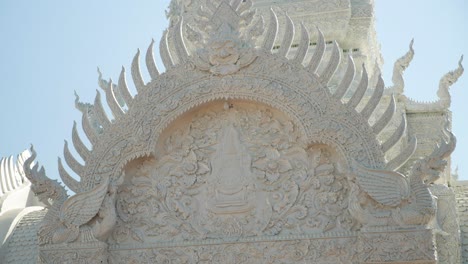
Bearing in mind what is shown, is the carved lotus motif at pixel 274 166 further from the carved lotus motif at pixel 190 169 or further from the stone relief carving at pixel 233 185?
the carved lotus motif at pixel 190 169

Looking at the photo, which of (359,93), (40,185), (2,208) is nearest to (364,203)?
(359,93)

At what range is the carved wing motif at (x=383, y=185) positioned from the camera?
8.83 m

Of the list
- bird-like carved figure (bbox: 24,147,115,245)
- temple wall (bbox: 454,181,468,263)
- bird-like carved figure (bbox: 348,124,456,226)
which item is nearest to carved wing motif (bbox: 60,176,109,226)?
bird-like carved figure (bbox: 24,147,115,245)

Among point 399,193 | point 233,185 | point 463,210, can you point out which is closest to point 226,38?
point 233,185

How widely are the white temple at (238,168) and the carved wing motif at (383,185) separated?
12mm

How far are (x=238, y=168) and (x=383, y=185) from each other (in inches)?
69.6

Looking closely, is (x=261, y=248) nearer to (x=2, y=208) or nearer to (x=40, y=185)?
(x=40, y=185)

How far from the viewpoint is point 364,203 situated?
8.96 meters

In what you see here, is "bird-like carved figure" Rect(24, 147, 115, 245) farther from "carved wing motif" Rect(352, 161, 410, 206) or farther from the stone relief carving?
"carved wing motif" Rect(352, 161, 410, 206)

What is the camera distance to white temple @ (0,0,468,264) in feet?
29.8

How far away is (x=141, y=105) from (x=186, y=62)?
758 mm

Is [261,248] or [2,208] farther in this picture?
[2,208]

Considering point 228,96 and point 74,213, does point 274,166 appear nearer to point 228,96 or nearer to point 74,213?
point 228,96

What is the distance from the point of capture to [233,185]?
950 centimetres
